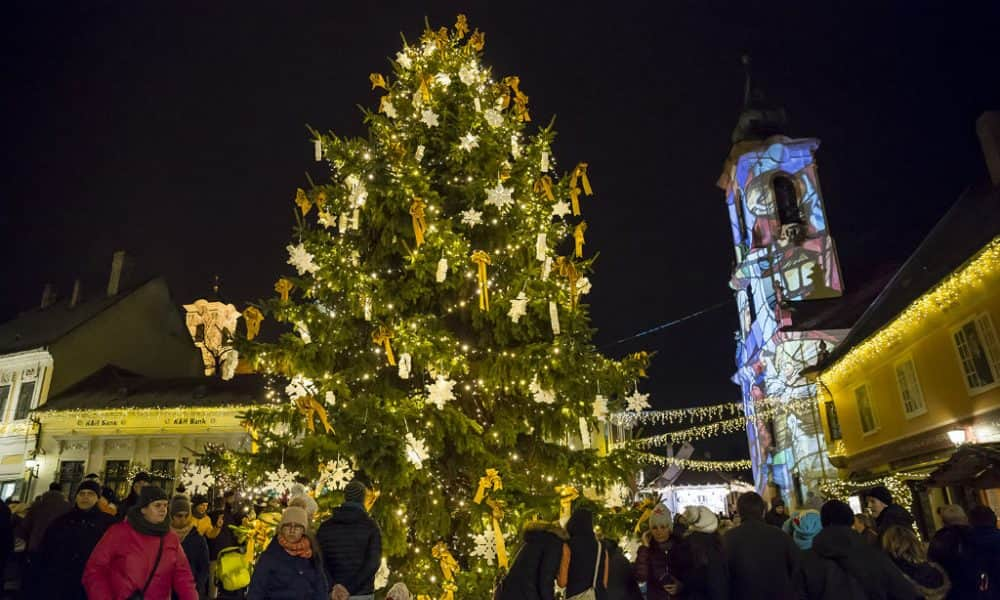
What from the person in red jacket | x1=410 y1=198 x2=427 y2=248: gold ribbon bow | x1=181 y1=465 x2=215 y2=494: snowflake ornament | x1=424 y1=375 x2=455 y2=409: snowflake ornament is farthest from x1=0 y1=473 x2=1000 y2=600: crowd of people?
x1=410 y1=198 x2=427 y2=248: gold ribbon bow

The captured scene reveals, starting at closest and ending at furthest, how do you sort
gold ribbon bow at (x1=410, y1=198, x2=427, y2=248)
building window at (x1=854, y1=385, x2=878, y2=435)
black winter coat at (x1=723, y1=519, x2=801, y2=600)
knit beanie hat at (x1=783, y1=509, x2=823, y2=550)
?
black winter coat at (x1=723, y1=519, x2=801, y2=600) < knit beanie hat at (x1=783, y1=509, x2=823, y2=550) < gold ribbon bow at (x1=410, y1=198, x2=427, y2=248) < building window at (x1=854, y1=385, x2=878, y2=435)

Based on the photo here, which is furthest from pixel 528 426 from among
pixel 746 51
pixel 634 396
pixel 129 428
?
pixel 746 51

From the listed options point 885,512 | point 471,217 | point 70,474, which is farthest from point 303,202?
A: point 70,474

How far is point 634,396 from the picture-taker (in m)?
8.01

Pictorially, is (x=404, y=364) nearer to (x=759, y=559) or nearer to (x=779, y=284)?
(x=759, y=559)

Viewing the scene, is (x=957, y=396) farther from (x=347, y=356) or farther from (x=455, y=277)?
(x=347, y=356)

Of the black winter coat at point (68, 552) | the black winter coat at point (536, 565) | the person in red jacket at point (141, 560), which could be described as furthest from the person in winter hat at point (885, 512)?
the black winter coat at point (68, 552)

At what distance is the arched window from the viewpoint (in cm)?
3450

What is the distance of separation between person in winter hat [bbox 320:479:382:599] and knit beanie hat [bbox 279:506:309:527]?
0.68 meters

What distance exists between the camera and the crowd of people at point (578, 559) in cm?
432

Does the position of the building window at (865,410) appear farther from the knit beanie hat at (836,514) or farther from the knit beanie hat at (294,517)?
the knit beanie hat at (294,517)

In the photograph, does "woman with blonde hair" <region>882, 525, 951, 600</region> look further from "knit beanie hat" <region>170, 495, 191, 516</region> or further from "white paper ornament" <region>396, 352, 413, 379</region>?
"knit beanie hat" <region>170, 495, 191, 516</region>

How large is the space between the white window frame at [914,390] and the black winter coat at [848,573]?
→ 12658 millimetres

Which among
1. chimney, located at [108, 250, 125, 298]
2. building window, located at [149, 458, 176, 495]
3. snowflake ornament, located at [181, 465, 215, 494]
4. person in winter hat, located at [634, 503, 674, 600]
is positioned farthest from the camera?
chimney, located at [108, 250, 125, 298]
